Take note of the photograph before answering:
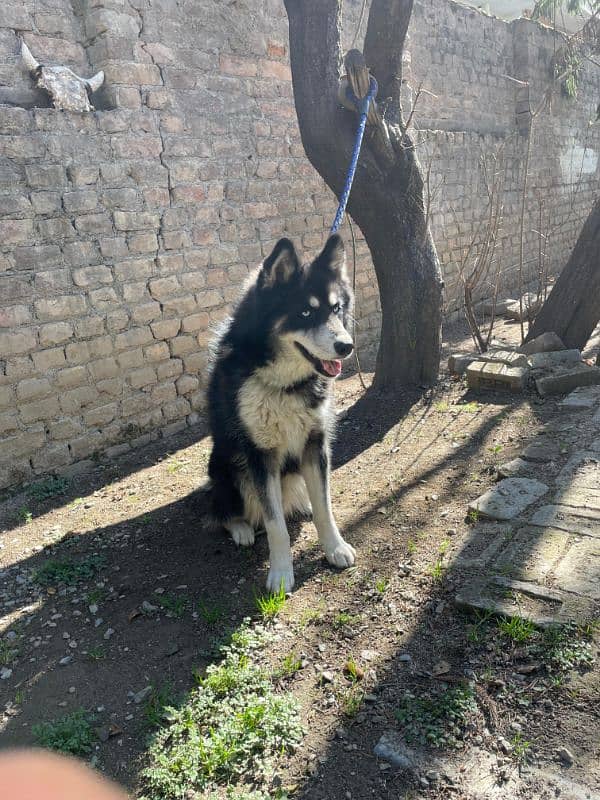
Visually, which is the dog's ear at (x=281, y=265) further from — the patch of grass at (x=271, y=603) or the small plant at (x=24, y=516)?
the small plant at (x=24, y=516)

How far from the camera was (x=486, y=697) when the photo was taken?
2178mm

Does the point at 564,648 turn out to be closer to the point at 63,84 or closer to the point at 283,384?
the point at 283,384

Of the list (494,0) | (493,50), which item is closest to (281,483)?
(493,50)

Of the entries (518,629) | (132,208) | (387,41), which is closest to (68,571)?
(518,629)

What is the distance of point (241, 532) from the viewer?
11.5 feet

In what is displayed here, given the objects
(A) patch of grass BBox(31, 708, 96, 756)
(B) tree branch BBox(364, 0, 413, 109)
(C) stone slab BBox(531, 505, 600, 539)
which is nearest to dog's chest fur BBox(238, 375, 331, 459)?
(C) stone slab BBox(531, 505, 600, 539)

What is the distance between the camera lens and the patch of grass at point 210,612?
2893 mm

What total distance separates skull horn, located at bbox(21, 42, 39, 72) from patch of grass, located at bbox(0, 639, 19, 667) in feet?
13.3

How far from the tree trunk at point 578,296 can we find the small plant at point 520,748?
4.51 metres

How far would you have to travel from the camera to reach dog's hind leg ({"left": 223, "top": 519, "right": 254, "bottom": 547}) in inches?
138

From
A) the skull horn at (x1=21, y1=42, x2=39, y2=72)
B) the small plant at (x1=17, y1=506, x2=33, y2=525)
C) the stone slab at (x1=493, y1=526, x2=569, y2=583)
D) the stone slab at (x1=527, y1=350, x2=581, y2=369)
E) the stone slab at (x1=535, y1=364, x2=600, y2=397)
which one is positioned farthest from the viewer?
the stone slab at (x1=527, y1=350, x2=581, y2=369)

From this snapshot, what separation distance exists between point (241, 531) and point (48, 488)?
2.00 m

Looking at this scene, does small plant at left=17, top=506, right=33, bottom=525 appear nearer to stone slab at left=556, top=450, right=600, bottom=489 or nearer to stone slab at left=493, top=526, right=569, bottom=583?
stone slab at left=493, top=526, right=569, bottom=583

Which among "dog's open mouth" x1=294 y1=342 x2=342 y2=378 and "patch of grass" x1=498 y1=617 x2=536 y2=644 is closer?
"patch of grass" x1=498 y1=617 x2=536 y2=644
